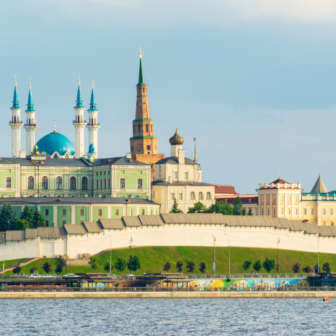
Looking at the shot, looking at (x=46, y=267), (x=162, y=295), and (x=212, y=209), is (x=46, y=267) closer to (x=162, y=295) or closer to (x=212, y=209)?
(x=162, y=295)

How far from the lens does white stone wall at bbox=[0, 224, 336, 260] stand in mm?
130750

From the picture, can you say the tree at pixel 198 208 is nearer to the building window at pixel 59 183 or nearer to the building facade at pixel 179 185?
the building facade at pixel 179 185

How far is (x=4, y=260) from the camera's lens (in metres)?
129

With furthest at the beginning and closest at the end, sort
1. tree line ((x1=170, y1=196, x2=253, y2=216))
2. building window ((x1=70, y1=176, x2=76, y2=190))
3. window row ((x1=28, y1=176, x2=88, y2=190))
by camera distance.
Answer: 1. building window ((x1=70, y1=176, x2=76, y2=190))
2. window row ((x1=28, y1=176, x2=88, y2=190))
3. tree line ((x1=170, y1=196, x2=253, y2=216))

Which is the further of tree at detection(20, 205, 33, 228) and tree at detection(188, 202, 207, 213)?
tree at detection(188, 202, 207, 213)

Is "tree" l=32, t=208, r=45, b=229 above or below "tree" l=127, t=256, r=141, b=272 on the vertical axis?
above

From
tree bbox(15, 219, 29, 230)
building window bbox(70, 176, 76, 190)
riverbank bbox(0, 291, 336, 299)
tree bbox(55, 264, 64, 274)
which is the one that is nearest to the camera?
riverbank bbox(0, 291, 336, 299)

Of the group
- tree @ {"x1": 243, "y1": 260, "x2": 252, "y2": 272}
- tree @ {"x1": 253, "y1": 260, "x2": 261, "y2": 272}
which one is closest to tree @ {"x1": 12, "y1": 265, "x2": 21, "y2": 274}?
tree @ {"x1": 243, "y1": 260, "x2": 252, "y2": 272}

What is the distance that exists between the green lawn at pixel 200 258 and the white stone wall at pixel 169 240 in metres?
1.33

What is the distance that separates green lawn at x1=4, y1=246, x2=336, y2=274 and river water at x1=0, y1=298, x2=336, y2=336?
51.7 ft

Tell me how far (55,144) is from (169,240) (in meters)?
51.6

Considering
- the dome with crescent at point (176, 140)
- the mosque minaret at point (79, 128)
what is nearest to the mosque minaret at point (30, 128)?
the mosque minaret at point (79, 128)

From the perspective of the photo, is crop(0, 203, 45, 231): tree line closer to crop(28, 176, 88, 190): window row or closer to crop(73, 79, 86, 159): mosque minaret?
crop(28, 176, 88, 190): window row

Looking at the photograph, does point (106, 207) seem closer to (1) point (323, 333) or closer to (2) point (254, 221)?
(2) point (254, 221)
